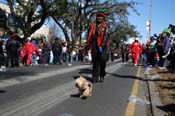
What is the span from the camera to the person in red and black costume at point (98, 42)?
47.2ft

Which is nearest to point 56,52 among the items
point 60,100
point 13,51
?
point 13,51

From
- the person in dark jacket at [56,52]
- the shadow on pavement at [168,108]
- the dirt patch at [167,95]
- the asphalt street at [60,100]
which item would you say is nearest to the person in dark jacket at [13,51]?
the person in dark jacket at [56,52]

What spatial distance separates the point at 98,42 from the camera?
14.5m

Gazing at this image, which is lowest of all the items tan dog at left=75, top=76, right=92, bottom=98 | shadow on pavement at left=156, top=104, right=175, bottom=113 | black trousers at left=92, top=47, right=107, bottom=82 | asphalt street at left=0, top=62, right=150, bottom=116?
shadow on pavement at left=156, top=104, right=175, bottom=113

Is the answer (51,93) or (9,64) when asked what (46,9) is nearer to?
(9,64)

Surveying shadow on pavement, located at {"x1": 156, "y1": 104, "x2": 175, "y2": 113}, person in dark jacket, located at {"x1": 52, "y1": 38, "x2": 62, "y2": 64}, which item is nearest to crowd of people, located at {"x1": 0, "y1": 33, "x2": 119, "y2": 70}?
person in dark jacket, located at {"x1": 52, "y1": 38, "x2": 62, "y2": 64}

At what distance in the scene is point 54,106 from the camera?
1002 centimetres

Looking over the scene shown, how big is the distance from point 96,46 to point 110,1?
43.0m

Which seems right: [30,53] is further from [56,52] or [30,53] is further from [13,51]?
[56,52]

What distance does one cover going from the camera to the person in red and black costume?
1438 cm

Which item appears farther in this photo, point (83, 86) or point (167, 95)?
point (167, 95)

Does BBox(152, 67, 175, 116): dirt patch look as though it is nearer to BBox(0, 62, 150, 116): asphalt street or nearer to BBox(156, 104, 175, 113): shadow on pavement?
BBox(156, 104, 175, 113): shadow on pavement

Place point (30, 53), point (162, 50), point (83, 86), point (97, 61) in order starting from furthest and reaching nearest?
1. point (30, 53)
2. point (162, 50)
3. point (97, 61)
4. point (83, 86)

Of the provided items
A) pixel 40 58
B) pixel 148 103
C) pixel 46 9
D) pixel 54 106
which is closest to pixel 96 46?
pixel 148 103
